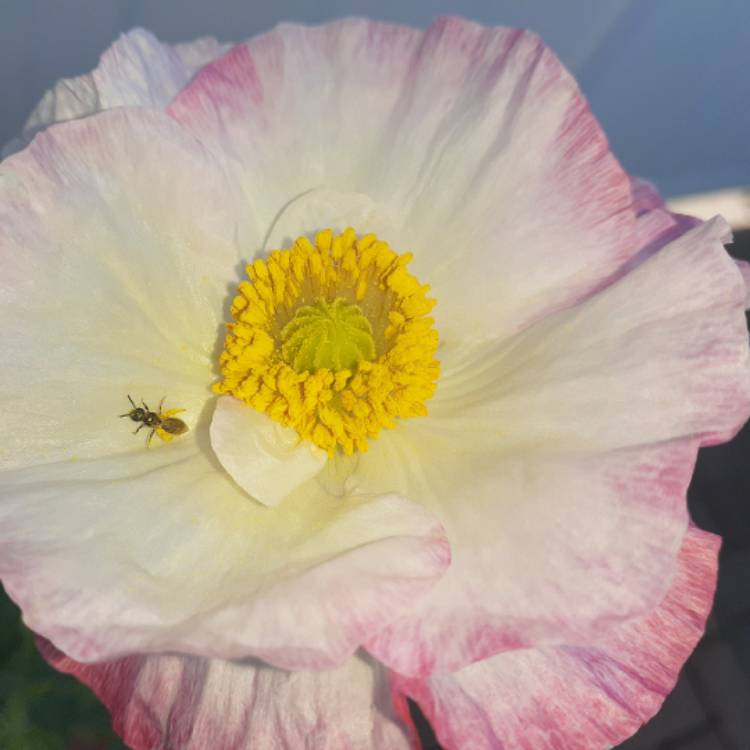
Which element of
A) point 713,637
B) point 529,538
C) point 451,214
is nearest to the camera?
point 529,538

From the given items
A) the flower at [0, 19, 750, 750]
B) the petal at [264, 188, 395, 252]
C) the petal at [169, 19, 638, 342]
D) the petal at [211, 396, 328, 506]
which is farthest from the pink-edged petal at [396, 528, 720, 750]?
the petal at [264, 188, 395, 252]

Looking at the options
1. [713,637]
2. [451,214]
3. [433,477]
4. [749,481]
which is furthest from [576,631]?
[749,481]

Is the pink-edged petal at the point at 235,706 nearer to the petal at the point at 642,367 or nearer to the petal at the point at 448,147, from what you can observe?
the petal at the point at 642,367

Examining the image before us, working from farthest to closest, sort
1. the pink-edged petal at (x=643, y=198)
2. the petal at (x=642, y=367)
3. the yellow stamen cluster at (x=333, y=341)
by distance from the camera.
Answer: the pink-edged petal at (x=643, y=198) → the yellow stamen cluster at (x=333, y=341) → the petal at (x=642, y=367)

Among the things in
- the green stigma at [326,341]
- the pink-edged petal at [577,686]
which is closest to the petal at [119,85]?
the green stigma at [326,341]

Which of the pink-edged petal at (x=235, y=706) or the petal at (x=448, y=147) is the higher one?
the petal at (x=448, y=147)

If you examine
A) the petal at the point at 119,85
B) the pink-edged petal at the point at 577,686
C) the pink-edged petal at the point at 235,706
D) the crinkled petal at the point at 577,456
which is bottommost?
the pink-edged petal at the point at 235,706

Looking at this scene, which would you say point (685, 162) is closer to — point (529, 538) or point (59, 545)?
point (529, 538)

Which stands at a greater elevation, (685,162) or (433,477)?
(685,162)

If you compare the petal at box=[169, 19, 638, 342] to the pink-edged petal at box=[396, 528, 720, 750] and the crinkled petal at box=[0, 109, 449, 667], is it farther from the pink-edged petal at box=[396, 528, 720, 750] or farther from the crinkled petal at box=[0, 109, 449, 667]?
the pink-edged petal at box=[396, 528, 720, 750]
